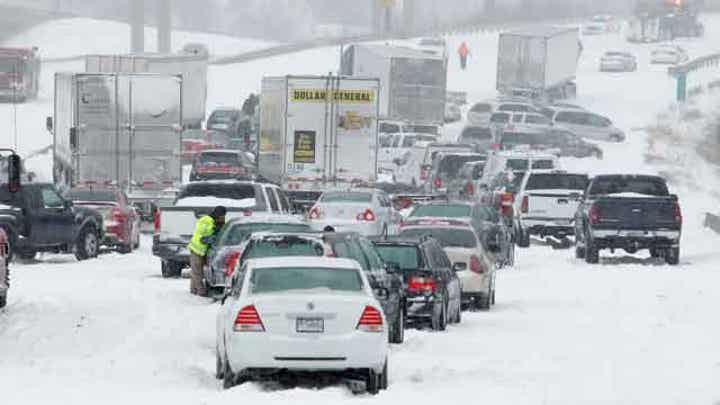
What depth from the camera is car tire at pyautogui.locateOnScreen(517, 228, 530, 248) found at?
4700 centimetres

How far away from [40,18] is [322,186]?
13937 cm

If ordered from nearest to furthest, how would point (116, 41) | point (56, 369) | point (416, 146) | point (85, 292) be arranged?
point (56, 369) → point (85, 292) → point (416, 146) → point (116, 41)

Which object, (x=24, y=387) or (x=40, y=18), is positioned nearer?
(x=24, y=387)

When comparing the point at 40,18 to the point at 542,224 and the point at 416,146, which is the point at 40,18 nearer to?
the point at 416,146

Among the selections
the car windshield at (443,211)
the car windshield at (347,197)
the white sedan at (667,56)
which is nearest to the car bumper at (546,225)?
the car windshield at (347,197)

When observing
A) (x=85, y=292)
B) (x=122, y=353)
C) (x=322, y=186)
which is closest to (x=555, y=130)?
(x=322, y=186)

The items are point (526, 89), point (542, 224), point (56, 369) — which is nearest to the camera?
point (56, 369)

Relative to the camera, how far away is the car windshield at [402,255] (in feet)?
85.7

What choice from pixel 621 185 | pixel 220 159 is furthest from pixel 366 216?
pixel 220 159

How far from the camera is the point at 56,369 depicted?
20719mm

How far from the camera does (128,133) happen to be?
5069 cm

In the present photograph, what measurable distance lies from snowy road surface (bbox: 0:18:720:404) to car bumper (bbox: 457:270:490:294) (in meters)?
0.45

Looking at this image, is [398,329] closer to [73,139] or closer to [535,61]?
[73,139]

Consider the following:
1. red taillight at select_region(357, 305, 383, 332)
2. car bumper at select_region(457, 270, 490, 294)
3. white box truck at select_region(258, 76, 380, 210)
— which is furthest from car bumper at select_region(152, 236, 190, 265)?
white box truck at select_region(258, 76, 380, 210)
